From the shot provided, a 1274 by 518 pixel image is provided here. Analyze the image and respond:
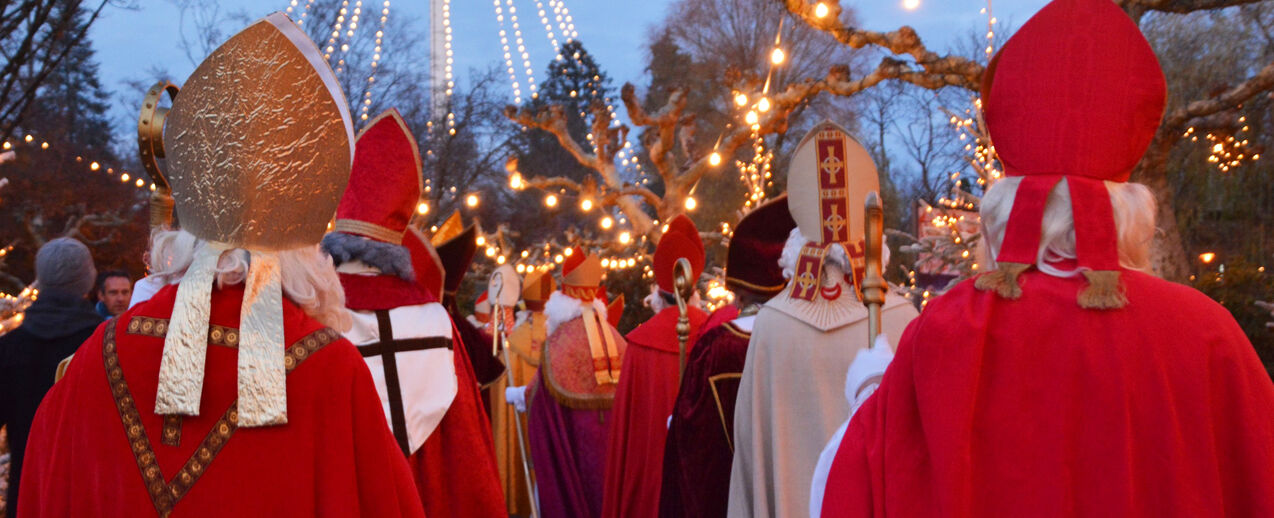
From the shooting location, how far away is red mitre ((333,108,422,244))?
16.9 ft

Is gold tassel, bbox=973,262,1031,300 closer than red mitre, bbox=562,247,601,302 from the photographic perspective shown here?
Yes

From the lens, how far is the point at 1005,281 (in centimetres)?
244

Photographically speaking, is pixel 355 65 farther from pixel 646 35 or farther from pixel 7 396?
pixel 7 396

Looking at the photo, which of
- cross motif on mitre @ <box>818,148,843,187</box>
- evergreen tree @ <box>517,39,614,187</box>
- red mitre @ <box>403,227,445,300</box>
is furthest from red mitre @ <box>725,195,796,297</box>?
evergreen tree @ <box>517,39,614,187</box>

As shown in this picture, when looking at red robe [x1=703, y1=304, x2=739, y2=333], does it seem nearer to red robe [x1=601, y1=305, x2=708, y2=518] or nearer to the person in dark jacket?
red robe [x1=601, y1=305, x2=708, y2=518]

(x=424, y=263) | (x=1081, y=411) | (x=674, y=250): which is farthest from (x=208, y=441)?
(x=674, y=250)

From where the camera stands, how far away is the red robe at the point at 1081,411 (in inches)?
88.9

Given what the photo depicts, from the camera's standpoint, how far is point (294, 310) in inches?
114

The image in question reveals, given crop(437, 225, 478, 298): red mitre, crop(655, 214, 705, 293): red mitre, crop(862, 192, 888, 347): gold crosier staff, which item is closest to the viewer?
crop(862, 192, 888, 347): gold crosier staff

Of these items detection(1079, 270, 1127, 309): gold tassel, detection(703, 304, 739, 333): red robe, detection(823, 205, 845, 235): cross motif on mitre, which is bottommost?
detection(1079, 270, 1127, 309): gold tassel

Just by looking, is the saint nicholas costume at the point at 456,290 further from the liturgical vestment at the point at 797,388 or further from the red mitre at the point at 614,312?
the red mitre at the point at 614,312

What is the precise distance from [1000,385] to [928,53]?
24.1ft

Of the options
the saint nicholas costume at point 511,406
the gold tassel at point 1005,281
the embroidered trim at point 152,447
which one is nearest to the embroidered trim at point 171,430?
the embroidered trim at point 152,447

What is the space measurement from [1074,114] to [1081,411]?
2.33 feet
